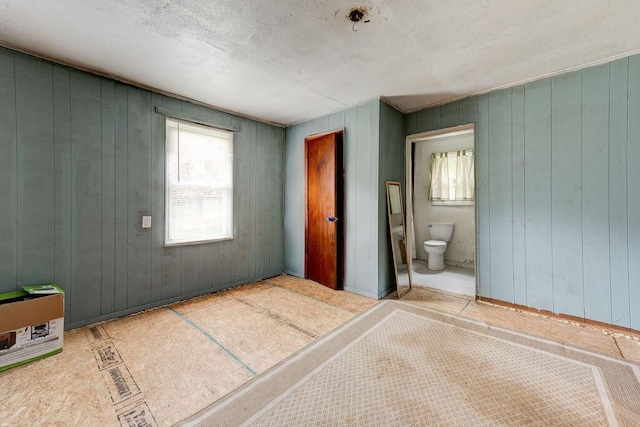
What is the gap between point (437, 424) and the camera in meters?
1.40

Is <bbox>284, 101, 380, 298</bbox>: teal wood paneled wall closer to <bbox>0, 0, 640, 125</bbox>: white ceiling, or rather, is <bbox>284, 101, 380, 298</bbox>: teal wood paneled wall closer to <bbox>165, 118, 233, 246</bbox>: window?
<bbox>0, 0, 640, 125</bbox>: white ceiling

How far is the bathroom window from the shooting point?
4.72m

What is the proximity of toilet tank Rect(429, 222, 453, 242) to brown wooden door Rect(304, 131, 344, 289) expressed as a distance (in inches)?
86.9

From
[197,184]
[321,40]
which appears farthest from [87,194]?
[321,40]

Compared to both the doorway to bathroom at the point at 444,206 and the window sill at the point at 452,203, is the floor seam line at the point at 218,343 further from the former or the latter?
the window sill at the point at 452,203

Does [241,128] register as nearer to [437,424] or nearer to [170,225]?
[170,225]

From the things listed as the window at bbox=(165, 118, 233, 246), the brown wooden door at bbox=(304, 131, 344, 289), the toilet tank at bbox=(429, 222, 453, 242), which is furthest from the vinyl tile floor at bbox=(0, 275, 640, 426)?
the toilet tank at bbox=(429, 222, 453, 242)

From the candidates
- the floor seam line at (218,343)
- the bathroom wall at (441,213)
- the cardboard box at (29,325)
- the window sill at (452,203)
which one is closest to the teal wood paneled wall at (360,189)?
the floor seam line at (218,343)

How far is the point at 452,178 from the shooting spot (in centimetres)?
490

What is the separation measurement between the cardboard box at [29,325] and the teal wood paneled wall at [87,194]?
34 centimetres

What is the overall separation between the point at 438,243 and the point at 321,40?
3.65 m

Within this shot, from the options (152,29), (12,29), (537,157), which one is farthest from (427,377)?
(12,29)

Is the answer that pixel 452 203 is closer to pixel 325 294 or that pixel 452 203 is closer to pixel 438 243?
pixel 438 243

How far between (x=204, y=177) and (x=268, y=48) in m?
1.86
